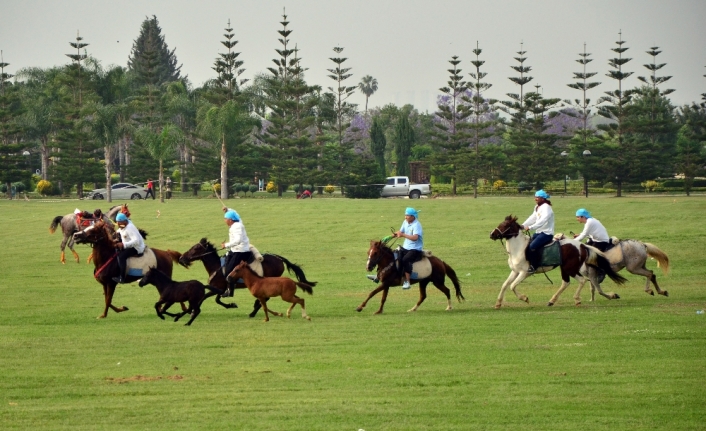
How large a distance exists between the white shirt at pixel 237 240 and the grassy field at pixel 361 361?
124 cm

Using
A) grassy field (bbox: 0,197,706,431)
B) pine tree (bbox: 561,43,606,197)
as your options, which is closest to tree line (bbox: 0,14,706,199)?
pine tree (bbox: 561,43,606,197)

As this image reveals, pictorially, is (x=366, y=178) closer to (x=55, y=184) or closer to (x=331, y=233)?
(x=55, y=184)

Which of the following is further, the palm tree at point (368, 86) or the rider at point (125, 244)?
the palm tree at point (368, 86)

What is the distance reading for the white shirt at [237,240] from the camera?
17.5m

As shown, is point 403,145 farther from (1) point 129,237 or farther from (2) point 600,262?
(1) point 129,237

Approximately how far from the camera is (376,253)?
1781cm

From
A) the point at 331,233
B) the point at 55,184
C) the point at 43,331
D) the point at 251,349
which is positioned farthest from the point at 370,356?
the point at 55,184

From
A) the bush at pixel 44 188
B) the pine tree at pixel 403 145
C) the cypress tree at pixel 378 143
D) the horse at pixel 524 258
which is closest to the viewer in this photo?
the horse at pixel 524 258

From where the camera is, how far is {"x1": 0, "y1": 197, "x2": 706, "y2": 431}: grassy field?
1006 centimetres

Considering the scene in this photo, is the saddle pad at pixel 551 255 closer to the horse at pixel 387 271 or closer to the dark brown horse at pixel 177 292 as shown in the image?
the horse at pixel 387 271

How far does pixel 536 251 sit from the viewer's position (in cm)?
1845

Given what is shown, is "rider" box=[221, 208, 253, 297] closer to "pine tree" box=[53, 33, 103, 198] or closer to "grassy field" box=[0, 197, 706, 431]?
"grassy field" box=[0, 197, 706, 431]

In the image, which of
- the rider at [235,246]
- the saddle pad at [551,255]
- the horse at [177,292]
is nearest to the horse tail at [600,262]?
the saddle pad at [551,255]

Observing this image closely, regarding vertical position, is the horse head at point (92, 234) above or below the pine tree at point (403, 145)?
below
